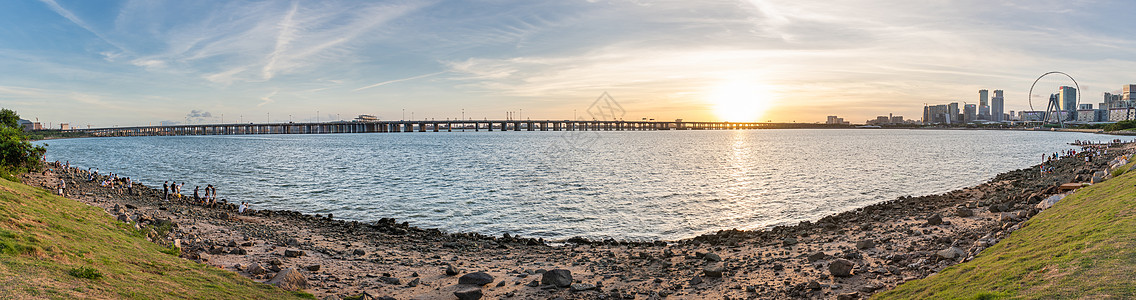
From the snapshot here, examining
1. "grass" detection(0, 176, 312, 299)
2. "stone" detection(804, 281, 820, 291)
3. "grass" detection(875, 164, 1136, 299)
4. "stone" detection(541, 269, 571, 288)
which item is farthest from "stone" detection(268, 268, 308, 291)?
"grass" detection(875, 164, 1136, 299)

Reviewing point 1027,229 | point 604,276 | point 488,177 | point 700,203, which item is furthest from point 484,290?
point 488,177

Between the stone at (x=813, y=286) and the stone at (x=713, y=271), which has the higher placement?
the stone at (x=813, y=286)

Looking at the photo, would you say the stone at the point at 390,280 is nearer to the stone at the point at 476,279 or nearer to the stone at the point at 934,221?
the stone at the point at 476,279

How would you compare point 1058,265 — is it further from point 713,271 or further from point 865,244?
point 865,244

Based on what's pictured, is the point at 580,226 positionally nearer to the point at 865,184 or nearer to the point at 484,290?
the point at 484,290

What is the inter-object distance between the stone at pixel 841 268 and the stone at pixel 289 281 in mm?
15297

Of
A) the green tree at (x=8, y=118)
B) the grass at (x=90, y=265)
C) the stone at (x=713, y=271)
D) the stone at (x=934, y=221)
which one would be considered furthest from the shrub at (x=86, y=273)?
the green tree at (x=8, y=118)

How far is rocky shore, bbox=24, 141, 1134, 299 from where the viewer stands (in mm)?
15781

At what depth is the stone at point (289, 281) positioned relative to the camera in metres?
15.0

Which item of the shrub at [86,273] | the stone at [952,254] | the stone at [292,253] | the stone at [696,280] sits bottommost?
the stone at [696,280]

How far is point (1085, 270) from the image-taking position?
9852 mm

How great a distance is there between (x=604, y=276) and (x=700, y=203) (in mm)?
21989

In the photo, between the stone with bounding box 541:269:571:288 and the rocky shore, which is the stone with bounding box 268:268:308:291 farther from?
the stone with bounding box 541:269:571:288

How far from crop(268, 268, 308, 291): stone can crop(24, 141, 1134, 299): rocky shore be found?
41 millimetres
